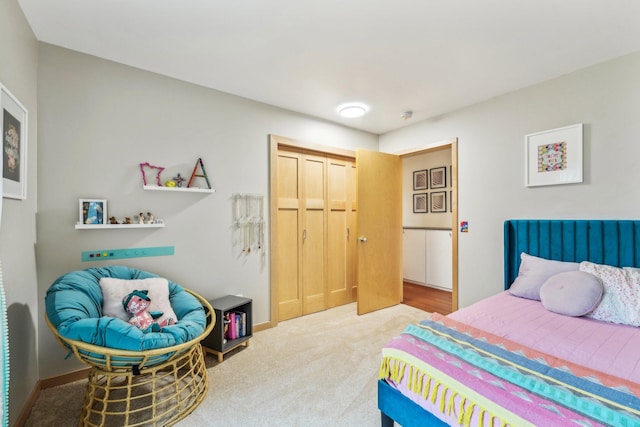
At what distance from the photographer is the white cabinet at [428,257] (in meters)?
4.52

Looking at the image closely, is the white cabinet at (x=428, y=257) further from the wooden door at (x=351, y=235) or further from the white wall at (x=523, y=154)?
the wooden door at (x=351, y=235)

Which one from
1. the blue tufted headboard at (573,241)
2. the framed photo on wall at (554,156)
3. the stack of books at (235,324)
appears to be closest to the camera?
the blue tufted headboard at (573,241)

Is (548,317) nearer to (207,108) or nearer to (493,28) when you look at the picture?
(493,28)

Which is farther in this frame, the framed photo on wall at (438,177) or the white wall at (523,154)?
the framed photo on wall at (438,177)

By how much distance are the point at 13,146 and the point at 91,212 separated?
632 mm

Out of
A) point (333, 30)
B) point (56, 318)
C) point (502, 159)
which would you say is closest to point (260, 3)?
point (333, 30)

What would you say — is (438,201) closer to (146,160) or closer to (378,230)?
(378,230)

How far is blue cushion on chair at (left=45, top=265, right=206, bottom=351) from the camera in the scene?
152cm

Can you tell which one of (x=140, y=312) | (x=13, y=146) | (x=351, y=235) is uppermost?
(x=13, y=146)

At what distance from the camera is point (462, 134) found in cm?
325

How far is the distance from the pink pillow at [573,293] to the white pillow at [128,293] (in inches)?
106

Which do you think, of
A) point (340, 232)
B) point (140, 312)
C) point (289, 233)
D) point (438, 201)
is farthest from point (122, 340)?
point (438, 201)

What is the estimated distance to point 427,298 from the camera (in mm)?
4156

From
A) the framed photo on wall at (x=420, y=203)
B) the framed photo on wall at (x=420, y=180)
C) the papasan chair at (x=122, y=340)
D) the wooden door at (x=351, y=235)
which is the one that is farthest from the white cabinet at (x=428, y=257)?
the papasan chair at (x=122, y=340)
